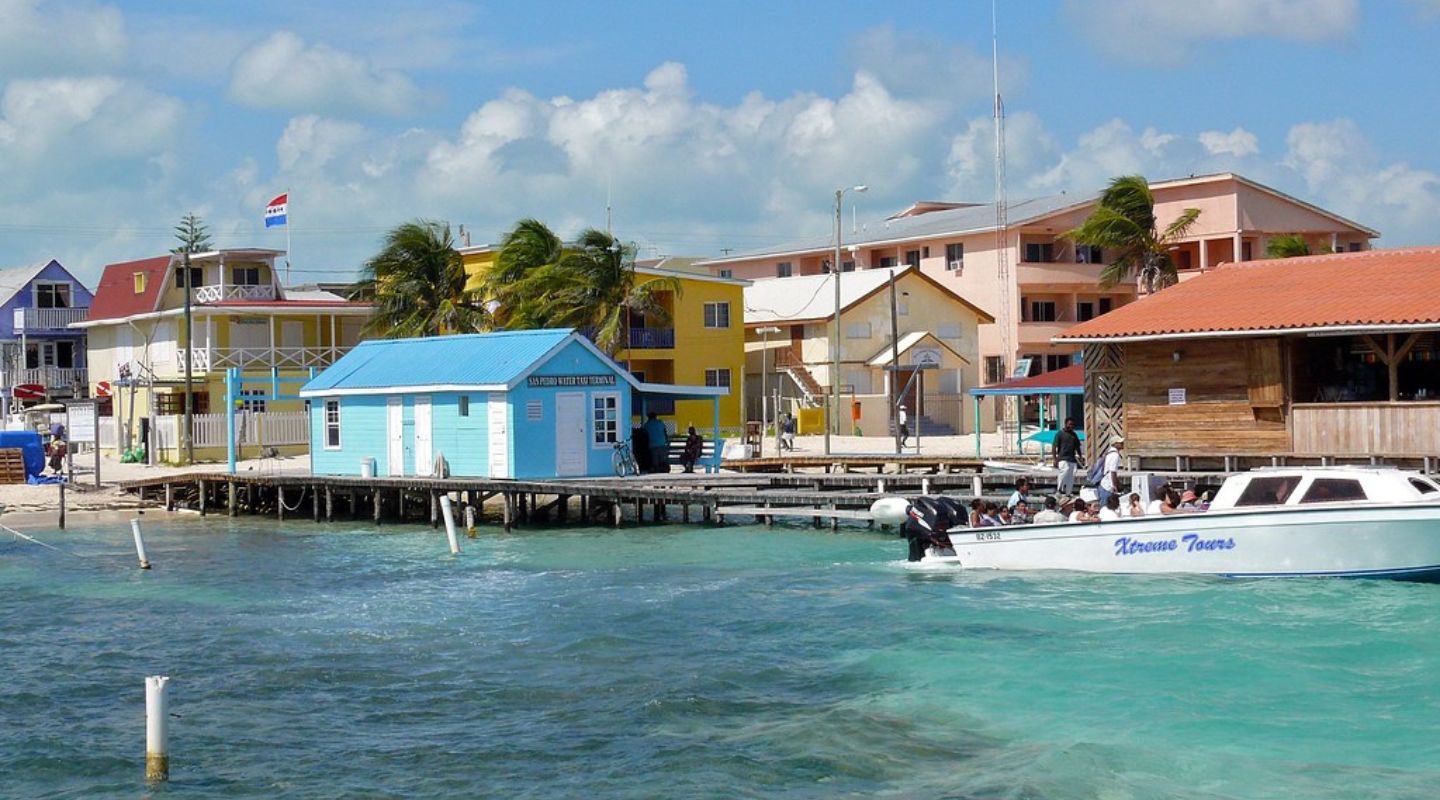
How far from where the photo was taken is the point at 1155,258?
61656 mm

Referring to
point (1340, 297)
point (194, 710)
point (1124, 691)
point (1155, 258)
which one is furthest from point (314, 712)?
point (1155, 258)

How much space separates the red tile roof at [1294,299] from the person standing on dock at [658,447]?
11.4 m

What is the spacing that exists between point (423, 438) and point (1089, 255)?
41.9m

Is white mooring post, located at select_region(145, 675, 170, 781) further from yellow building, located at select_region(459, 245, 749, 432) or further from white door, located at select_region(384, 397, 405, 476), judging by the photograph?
yellow building, located at select_region(459, 245, 749, 432)

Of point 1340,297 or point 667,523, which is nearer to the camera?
point 1340,297

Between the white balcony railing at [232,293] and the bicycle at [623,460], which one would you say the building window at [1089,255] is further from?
the bicycle at [623,460]

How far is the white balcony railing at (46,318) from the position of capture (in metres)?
76.7

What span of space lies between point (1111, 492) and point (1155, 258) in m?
34.0

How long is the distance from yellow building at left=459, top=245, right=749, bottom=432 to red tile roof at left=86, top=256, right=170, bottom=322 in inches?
505

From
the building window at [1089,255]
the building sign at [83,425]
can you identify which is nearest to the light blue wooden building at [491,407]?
the building sign at [83,425]

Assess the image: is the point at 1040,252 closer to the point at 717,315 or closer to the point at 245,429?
the point at 717,315

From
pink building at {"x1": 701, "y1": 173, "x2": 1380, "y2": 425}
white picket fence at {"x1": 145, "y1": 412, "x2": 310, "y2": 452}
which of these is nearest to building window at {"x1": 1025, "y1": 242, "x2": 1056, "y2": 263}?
pink building at {"x1": 701, "y1": 173, "x2": 1380, "y2": 425}

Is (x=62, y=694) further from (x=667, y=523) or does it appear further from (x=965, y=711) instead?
(x=667, y=523)

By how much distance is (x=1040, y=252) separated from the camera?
73938 millimetres
